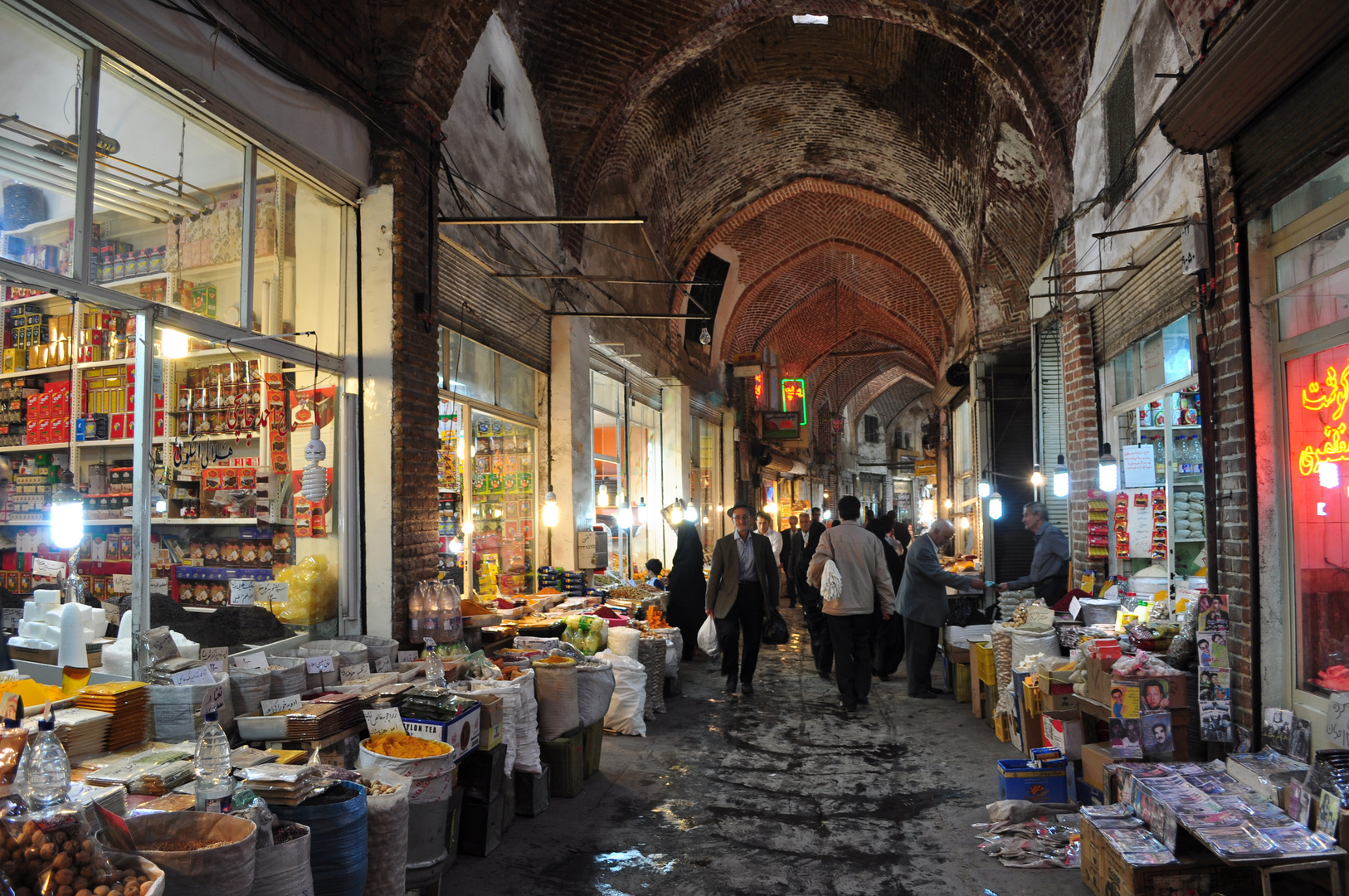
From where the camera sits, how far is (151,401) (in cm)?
446

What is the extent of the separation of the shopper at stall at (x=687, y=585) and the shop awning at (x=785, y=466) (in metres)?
15.1

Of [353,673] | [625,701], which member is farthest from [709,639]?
[353,673]

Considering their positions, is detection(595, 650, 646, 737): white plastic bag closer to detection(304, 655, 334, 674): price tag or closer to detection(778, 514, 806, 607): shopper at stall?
detection(304, 655, 334, 674): price tag

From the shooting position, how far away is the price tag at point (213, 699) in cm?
→ 405

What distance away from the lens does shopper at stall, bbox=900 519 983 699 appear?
821cm

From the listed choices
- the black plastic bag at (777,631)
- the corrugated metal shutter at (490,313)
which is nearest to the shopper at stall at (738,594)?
the black plastic bag at (777,631)

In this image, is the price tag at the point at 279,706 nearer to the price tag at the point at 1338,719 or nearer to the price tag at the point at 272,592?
the price tag at the point at 272,592

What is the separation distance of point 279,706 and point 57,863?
2123 mm

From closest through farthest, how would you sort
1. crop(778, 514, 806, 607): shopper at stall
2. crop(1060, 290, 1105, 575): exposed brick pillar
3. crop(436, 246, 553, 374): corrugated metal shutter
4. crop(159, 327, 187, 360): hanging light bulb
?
crop(159, 327, 187, 360): hanging light bulb, crop(436, 246, 553, 374): corrugated metal shutter, crop(1060, 290, 1105, 575): exposed brick pillar, crop(778, 514, 806, 607): shopper at stall

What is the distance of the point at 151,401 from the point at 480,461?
420cm

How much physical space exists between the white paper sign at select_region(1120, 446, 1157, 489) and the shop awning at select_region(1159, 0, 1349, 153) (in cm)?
341

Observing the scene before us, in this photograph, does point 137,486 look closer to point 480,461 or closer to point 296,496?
point 296,496

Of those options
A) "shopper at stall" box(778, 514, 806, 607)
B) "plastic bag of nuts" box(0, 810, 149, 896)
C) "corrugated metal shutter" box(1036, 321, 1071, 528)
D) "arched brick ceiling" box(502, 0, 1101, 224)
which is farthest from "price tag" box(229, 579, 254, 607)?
"corrugated metal shutter" box(1036, 321, 1071, 528)

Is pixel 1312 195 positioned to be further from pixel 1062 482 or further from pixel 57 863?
pixel 57 863
